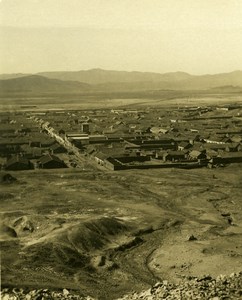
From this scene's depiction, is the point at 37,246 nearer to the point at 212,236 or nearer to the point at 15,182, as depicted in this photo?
the point at 212,236

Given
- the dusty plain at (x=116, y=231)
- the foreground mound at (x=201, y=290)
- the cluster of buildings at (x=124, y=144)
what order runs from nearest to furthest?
the foreground mound at (x=201, y=290), the dusty plain at (x=116, y=231), the cluster of buildings at (x=124, y=144)

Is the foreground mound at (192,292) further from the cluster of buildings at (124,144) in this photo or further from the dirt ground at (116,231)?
the cluster of buildings at (124,144)

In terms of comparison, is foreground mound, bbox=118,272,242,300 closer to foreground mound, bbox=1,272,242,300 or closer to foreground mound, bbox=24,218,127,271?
foreground mound, bbox=1,272,242,300

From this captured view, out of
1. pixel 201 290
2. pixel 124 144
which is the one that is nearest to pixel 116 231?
pixel 201 290

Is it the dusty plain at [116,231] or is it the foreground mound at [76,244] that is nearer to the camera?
the dusty plain at [116,231]

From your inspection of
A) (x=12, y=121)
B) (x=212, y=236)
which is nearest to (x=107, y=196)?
(x=212, y=236)

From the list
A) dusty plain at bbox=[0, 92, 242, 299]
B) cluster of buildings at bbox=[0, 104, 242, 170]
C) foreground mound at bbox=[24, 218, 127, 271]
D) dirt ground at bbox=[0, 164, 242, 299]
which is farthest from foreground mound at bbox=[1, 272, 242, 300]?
cluster of buildings at bbox=[0, 104, 242, 170]

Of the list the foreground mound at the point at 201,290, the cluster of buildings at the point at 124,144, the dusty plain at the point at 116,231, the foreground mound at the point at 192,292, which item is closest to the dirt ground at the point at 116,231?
the dusty plain at the point at 116,231
